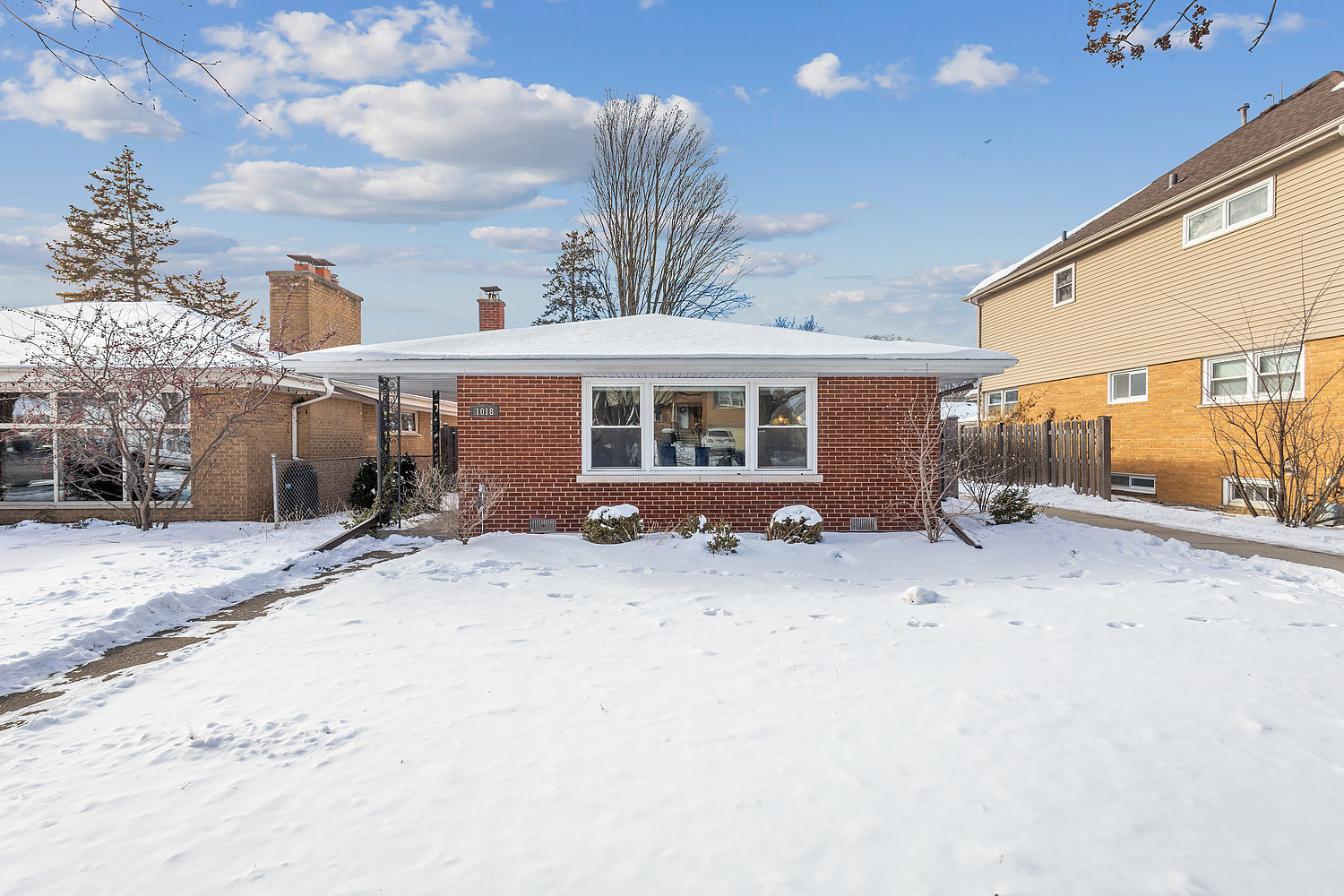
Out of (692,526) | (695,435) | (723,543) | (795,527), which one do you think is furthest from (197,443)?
(795,527)

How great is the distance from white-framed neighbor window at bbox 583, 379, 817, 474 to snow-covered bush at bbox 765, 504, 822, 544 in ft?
3.32

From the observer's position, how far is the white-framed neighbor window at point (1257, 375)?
1228cm

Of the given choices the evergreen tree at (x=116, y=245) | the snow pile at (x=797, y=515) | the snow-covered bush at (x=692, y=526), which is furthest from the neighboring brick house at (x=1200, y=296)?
the evergreen tree at (x=116, y=245)

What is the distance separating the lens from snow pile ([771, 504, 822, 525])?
9.75 metres

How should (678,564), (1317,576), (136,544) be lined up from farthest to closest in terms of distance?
(136,544) → (678,564) → (1317,576)

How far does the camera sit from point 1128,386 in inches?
661

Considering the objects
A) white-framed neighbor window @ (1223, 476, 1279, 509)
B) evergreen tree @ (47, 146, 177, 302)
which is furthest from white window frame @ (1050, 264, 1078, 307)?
evergreen tree @ (47, 146, 177, 302)

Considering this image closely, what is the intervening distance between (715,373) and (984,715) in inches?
279

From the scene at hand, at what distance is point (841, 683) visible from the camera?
4723 mm

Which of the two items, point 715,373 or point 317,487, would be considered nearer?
point 715,373

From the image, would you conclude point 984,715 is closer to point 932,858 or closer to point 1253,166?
point 932,858

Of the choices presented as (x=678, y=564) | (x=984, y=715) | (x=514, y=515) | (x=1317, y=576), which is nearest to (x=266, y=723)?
(x=984, y=715)

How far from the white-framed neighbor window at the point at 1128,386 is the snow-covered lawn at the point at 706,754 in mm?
10823

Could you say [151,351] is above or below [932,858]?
above
